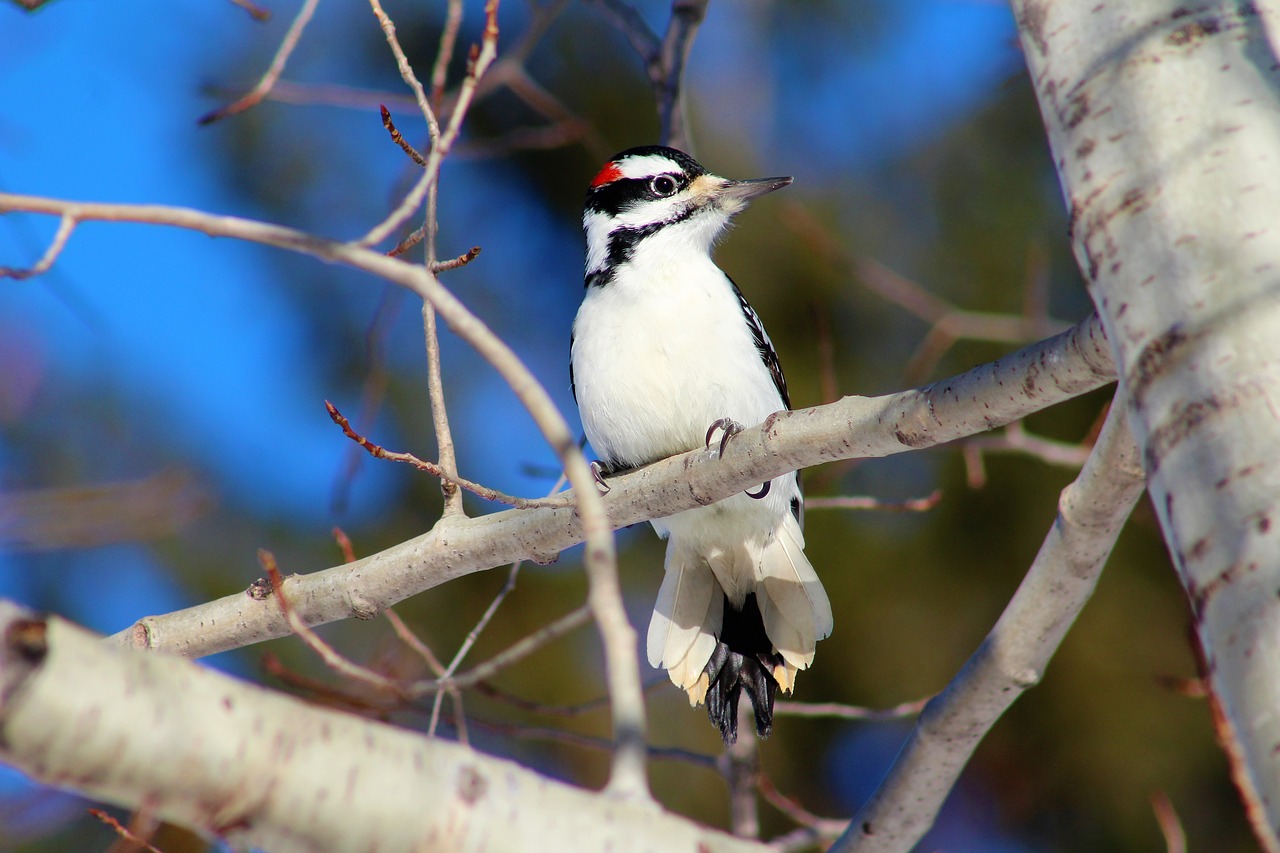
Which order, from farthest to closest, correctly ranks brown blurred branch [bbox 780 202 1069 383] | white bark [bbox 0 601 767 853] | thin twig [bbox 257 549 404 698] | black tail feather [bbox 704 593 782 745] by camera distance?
brown blurred branch [bbox 780 202 1069 383], black tail feather [bbox 704 593 782 745], thin twig [bbox 257 549 404 698], white bark [bbox 0 601 767 853]

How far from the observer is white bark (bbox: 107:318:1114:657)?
2.88 metres

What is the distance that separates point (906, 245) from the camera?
29.0ft

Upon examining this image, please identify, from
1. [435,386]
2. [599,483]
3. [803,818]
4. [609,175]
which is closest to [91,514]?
[435,386]

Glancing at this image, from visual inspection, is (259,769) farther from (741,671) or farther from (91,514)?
(741,671)

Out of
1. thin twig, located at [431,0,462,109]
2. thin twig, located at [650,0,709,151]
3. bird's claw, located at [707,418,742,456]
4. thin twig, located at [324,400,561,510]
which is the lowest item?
thin twig, located at [324,400,561,510]

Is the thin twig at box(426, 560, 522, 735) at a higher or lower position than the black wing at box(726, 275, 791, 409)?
lower

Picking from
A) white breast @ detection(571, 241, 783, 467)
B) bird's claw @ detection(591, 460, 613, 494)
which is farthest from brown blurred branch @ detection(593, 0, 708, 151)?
bird's claw @ detection(591, 460, 613, 494)

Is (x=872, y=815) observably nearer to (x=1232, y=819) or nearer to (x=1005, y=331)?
(x=1005, y=331)

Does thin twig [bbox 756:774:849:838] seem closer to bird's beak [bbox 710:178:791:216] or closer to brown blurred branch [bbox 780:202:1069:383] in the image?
brown blurred branch [bbox 780:202:1069:383]

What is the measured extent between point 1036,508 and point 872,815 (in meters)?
5.33

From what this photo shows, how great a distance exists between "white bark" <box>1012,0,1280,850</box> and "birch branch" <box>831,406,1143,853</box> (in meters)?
0.93

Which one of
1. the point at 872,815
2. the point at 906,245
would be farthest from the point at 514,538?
the point at 906,245

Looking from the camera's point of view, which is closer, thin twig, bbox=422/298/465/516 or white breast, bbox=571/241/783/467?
thin twig, bbox=422/298/465/516

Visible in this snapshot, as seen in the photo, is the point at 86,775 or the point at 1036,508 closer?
the point at 86,775
